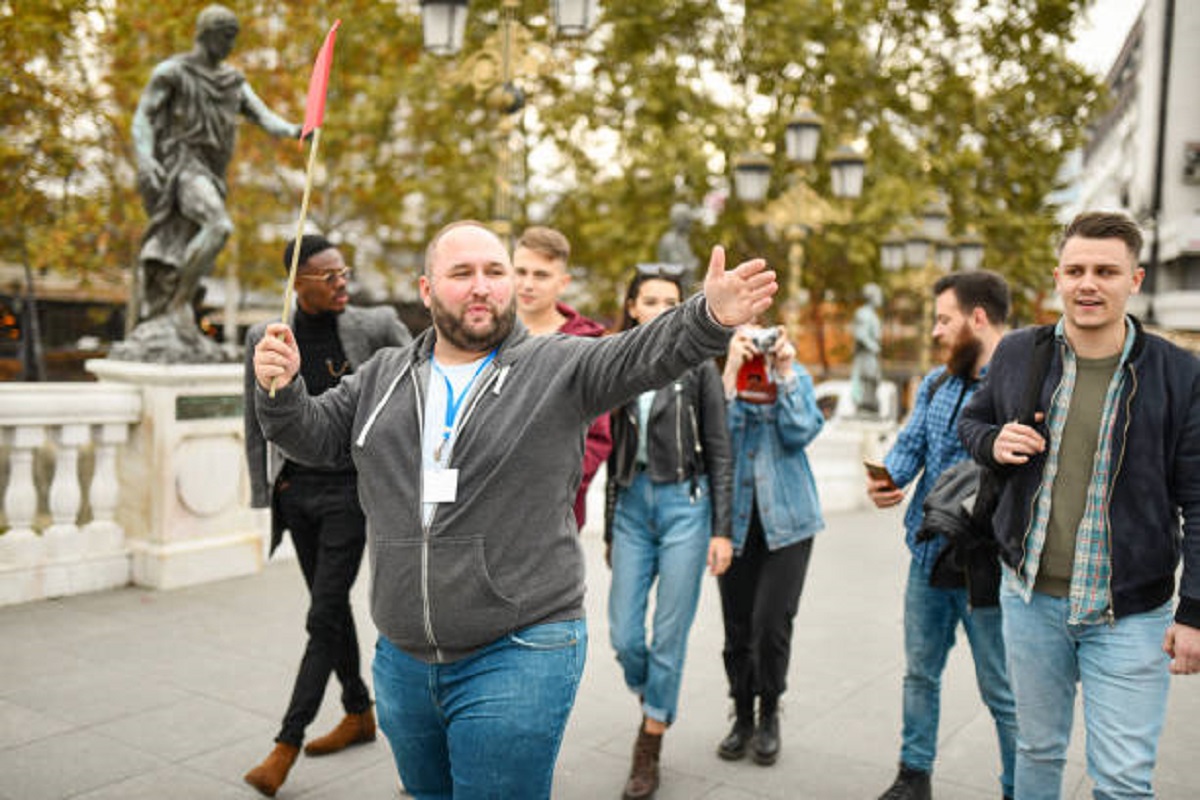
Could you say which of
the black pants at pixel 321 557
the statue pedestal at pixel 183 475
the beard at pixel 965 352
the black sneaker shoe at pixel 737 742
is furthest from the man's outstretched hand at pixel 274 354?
the statue pedestal at pixel 183 475

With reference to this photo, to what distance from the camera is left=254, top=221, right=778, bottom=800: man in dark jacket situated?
236 cm

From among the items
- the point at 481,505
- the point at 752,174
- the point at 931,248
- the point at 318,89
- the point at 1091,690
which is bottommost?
the point at 1091,690

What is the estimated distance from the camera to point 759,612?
14.2 feet

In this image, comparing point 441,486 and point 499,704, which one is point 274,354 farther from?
point 499,704

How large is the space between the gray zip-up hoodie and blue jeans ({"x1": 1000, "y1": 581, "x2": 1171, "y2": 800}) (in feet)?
4.38

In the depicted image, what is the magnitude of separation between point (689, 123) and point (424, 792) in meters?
22.7

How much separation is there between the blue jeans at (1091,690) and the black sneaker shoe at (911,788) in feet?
2.90

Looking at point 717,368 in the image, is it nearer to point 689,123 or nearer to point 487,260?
point 487,260

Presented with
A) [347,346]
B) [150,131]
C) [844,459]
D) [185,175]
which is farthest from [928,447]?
[844,459]

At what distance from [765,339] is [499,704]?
2175 mm

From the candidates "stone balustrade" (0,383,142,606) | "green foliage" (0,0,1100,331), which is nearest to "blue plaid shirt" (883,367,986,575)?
"stone balustrade" (0,383,142,606)

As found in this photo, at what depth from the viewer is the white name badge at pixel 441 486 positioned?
93.9 inches

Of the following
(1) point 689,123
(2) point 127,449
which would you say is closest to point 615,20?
(1) point 689,123

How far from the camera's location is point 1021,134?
84.6 feet
